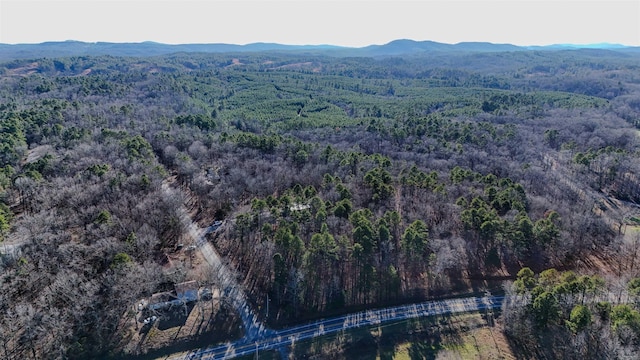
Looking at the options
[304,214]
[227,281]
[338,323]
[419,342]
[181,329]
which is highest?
[304,214]

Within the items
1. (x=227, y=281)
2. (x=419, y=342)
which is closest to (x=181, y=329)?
(x=227, y=281)

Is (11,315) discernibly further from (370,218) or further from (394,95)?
(394,95)

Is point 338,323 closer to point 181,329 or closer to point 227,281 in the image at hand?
point 227,281

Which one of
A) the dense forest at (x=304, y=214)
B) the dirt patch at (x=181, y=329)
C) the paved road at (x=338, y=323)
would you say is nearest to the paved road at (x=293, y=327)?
the paved road at (x=338, y=323)

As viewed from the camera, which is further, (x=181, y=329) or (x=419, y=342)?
(x=181, y=329)

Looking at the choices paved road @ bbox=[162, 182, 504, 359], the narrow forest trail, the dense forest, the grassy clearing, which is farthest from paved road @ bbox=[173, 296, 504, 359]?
the dense forest

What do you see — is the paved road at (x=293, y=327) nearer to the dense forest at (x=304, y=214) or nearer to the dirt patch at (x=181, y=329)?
the dirt patch at (x=181, y=329)

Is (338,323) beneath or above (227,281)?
beneath
